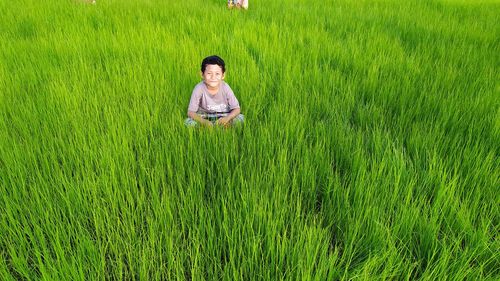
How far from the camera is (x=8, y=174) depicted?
1.04 meters

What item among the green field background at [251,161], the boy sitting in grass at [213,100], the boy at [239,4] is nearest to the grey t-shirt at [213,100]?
the boy sitting in grass at [213,100]

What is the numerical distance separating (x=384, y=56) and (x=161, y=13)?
2442 millimetres

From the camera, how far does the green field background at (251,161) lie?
806mm

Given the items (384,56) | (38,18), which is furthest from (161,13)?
(384,56)

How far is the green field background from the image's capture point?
2.64 ft

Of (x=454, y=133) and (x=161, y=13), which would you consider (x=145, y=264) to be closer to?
(x=454, y=133)

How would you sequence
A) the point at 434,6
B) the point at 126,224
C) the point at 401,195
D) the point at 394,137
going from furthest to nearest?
1. the point at 434,6
2. the point at 394,137
3. the point at 401,195
4. the point at 126,224

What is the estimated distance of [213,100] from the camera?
1583 mm

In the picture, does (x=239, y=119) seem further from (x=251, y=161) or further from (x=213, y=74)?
(x=251, y=161)

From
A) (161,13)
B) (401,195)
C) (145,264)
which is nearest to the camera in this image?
(145,264)

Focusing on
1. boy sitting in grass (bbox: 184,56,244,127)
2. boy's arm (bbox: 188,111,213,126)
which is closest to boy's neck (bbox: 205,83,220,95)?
boy sitting in grass (bbox: 184,56,244,127)

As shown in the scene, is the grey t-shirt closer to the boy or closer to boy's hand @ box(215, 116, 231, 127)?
boy's hand @ box(215, 116, 231, 127)

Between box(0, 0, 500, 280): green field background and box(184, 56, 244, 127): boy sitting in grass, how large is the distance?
94 mm

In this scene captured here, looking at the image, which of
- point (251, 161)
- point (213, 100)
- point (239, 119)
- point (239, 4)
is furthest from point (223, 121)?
point (239, 4)
